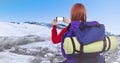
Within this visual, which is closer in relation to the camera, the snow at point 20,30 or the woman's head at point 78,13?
the woman's head at point 78,13

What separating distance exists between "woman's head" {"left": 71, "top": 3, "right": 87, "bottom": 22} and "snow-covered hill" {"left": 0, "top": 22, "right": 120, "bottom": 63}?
5262 mm

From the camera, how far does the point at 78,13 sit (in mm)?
6930

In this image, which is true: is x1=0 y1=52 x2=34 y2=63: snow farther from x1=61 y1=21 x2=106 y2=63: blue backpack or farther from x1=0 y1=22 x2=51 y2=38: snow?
x1=61 y1=21 x2=106 y2=63: blue backpack

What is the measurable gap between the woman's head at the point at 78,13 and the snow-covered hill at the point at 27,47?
5.26 m

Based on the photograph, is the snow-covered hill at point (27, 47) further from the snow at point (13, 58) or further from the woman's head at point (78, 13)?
the woman's head at point (78, 13)

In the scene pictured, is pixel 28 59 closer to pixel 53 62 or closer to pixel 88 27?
pixel 53 62

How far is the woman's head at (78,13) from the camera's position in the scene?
693cm

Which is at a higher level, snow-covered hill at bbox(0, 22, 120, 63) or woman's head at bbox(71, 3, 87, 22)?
woman's head at bbox(71, 3, 87, 22)

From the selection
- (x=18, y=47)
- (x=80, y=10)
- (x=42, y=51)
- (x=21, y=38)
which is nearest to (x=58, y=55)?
(x=42, y=51)

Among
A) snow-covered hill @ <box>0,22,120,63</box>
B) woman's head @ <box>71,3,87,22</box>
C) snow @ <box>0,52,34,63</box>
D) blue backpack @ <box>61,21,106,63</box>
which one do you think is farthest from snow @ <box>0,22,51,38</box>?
blue backpack @ <box>61,21,106,63</box>

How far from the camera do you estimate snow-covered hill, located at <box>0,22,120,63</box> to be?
41.0ft

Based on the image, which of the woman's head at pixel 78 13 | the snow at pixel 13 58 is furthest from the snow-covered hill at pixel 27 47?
the woman's head at pixel 78 13

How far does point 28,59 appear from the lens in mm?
12375

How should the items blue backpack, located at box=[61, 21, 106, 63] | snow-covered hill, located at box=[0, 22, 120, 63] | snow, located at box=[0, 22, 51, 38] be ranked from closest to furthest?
blue backpack, located at box=[61, 21, 106, 63]
snow-covered hill, located at box=[0, 22, 120, 63]
snow, located at box=[0, 22, 51, 38]
